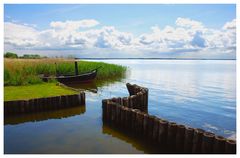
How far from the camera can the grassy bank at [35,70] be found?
2205cm

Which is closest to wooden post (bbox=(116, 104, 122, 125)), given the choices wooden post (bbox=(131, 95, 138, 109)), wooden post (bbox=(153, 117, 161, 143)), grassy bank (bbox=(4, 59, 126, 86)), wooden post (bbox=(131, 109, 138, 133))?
wooden post (bbox=(131, 109, 138, 133))

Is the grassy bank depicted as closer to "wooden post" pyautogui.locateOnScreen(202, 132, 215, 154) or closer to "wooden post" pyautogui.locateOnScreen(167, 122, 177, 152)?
"wooden post" pyautogui.locateOnScreen(167, 122, 177, 152)

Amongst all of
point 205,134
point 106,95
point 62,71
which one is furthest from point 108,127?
point 62,71

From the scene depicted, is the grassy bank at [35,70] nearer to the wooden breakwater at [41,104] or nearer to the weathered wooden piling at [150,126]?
the wooden breakwater at [41,104]

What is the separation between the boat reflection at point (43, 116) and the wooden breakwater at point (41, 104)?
12.7 inches

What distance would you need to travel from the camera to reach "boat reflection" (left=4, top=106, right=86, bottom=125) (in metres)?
13.9

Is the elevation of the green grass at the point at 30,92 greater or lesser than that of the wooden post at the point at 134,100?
greater

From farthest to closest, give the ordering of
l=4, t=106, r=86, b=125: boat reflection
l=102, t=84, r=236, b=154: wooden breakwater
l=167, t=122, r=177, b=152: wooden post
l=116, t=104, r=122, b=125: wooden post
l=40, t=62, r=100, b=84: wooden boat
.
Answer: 1. l=40, t=62, r=100, b=84: wooden boat
2. l=4, t=106, r=86, b=125: boat reflection
3. l=116, t=104, r=122, b=125: wooden post
4. l=167, t=122, r=177, b=152: wooden post
5. l=102, t=84, r=236, b=154: wooden breakwater

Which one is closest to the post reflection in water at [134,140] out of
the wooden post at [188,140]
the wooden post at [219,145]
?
the wooden post at [188,140]

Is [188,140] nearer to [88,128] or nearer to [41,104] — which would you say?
[88,128]

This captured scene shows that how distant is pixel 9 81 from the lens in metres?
21.2

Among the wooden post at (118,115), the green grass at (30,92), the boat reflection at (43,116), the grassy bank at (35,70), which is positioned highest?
the grassy bank at (35,70)

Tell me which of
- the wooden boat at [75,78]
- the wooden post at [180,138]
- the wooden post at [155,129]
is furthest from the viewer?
the wooden boat at [75,78]

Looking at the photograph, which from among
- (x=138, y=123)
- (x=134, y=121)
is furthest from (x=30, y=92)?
(x=138, y=123)
